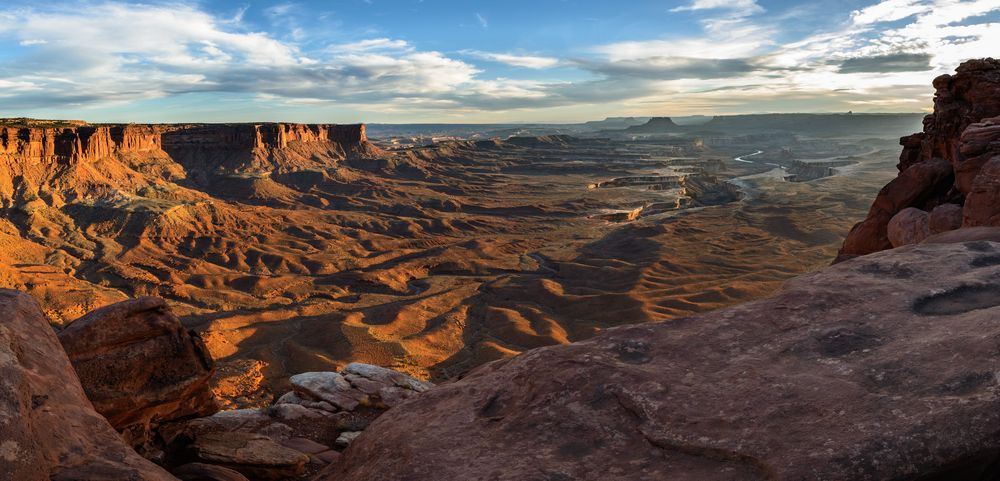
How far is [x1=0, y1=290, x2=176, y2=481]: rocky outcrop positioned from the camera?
5.76m

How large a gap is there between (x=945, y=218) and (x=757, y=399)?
1530cm

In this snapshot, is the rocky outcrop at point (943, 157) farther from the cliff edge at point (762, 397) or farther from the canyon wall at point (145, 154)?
the canyon wall at point (145, 154)

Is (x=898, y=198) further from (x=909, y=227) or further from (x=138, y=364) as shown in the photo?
(x=138, y=364)

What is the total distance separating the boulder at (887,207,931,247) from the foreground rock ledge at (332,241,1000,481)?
32.3 feet

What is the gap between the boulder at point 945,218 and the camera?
57.7 feet

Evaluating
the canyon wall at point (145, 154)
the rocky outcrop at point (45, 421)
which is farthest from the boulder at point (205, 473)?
the canyon wall at point (145, 154)

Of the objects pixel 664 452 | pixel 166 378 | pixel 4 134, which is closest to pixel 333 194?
pixel 4 134

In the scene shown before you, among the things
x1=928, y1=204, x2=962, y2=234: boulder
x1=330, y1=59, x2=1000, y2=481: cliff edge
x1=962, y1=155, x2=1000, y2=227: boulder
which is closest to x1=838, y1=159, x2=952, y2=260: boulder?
x1=928, y1=204, x2=962, y2=234: boulder

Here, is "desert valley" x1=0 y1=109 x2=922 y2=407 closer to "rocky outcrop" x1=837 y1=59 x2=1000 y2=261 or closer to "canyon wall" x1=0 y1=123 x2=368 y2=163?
"canyon wall" x1=0 y1=123 x2=368 y2=163

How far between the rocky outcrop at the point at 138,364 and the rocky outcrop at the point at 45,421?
2789 mm

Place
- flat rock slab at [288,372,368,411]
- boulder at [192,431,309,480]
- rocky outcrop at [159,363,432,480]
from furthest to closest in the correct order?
1. flat rock slab at [288,372,368,411]
2. rocky outcrop at [159,363,432,480]
3. boulder at [192,431,309,480]

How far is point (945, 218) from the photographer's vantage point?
58.9 ft

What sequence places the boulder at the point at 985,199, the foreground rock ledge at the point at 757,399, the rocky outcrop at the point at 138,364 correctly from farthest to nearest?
the boulder at the point at 985,199, the rocky outcrop at the point at 138,364, the foreground rock ledge at the point at 757,399

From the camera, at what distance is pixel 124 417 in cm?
1155
